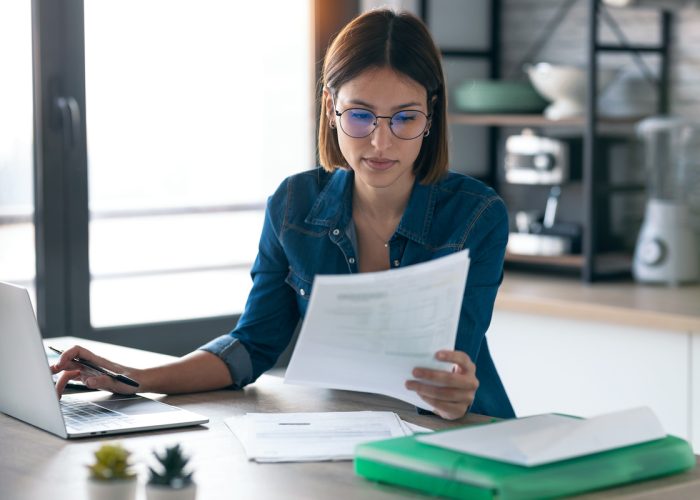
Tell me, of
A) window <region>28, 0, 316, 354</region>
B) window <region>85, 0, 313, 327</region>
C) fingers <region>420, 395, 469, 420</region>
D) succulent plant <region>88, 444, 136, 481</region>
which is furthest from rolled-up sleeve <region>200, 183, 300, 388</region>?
window <region>85, 0, 313, 327</region>

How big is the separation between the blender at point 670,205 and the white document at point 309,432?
83.7 inches

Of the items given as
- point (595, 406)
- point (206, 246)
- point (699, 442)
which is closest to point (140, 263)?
point (206, 246)

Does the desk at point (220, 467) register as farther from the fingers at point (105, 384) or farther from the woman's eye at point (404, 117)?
the woman's eye at point (404, 117)

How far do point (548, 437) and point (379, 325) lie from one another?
0.84 ft

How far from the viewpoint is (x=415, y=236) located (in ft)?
6.42

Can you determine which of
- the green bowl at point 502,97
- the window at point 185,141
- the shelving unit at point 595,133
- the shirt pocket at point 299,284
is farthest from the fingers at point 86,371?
the green bowl at point 502,97

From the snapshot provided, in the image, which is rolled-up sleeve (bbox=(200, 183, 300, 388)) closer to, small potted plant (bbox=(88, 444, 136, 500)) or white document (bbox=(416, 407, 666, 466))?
white document (bbox=(416, 407, 666, 466))

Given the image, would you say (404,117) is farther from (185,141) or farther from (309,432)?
(185,141)

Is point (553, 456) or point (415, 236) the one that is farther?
point (415, 236)

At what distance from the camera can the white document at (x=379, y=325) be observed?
4.74ft

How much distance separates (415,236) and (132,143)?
2.03 meters

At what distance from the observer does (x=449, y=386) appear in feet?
5.35

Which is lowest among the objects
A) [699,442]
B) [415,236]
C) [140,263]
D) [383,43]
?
[699,442]

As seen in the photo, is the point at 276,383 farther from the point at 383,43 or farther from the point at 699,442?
the point at 699,442
